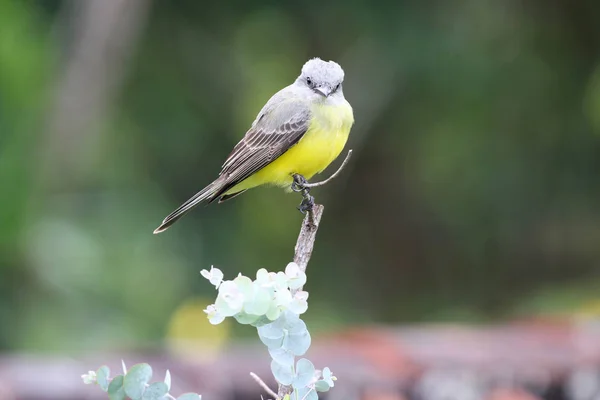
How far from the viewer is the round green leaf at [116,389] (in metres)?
1.52

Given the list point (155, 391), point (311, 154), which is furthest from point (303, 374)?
point (311, 154)

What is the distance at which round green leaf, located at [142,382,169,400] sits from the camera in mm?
1521

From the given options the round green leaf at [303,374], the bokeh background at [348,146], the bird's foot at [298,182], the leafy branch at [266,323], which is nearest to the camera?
the leafy branch at [266,323]

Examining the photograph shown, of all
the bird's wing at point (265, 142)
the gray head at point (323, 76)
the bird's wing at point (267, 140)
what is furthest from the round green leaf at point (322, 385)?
the gray head at point (323, 76)

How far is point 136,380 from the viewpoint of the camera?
1505 mm

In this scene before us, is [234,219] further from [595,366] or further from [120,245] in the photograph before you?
[595,366]

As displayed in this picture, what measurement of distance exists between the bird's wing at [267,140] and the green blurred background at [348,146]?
3.96m

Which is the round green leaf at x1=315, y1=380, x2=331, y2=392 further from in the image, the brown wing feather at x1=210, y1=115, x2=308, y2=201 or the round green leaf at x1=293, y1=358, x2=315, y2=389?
the brown wing feather at x1=210, y1=115, x2=308, y2=201

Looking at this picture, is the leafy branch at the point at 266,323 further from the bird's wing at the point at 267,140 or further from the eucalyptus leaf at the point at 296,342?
the bird's wing at the point at 267,140

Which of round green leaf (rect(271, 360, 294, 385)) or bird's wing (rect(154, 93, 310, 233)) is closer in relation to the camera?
round green leaf (rect(271, 360, 294, 385))

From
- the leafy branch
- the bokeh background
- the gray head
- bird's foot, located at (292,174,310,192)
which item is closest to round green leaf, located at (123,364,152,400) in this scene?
the leafy branch

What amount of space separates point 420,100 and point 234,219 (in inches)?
75.6

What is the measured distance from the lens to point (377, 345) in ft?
13.5

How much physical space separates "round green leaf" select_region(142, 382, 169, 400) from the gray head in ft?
7.74
